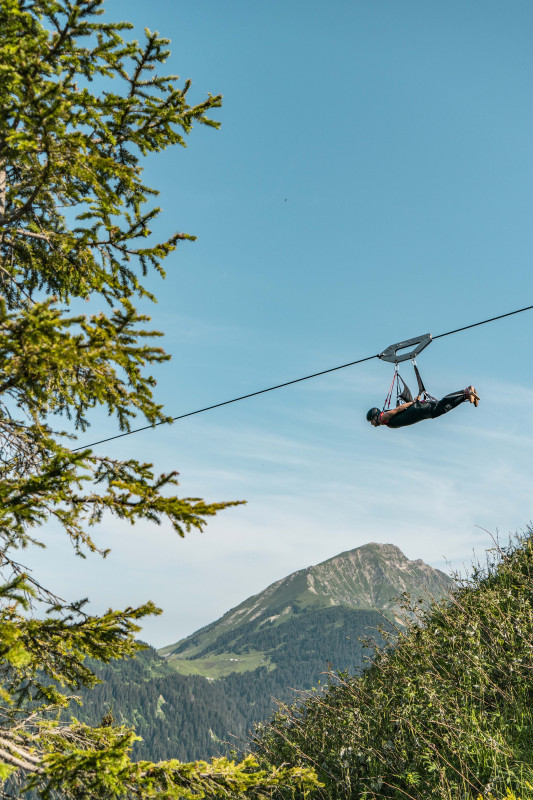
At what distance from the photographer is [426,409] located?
996cm

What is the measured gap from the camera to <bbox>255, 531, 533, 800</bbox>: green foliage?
729cm

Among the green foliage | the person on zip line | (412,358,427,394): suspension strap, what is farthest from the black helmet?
the green foliage

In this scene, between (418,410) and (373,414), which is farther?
(373,414)

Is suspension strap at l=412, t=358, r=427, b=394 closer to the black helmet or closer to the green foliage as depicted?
the black helmet

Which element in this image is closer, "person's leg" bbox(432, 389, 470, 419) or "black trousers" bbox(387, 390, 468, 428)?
"person's leg" bbox(432, 389, 470, 419)

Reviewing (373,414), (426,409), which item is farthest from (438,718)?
(373,414)

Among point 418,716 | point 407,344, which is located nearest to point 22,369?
point 407,344

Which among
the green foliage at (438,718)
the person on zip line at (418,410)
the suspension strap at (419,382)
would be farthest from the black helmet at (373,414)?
the green foliage at (438,718)

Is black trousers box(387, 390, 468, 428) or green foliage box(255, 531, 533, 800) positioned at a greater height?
black trousers box(387, 390, 468, 428)

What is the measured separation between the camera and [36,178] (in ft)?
21.8

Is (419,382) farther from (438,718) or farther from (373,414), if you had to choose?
(438,718)

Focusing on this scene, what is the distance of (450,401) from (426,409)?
0.58m

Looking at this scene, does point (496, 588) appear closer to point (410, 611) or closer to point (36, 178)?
point (410, 611)

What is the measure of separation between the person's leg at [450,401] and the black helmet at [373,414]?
153cm
